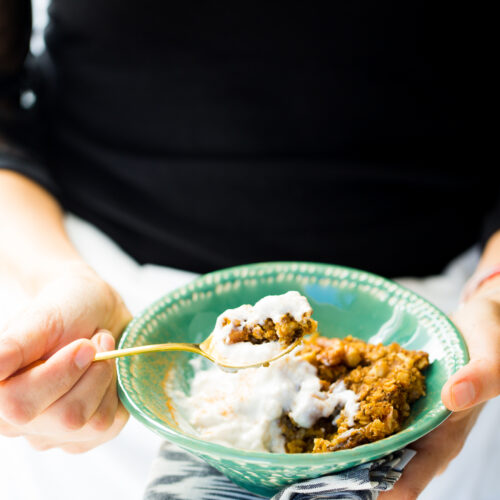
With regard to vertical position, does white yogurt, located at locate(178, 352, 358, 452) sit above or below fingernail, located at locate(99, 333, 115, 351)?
below

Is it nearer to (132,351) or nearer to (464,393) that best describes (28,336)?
(132,351)

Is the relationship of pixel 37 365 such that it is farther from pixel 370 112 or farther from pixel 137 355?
pixel 370 112

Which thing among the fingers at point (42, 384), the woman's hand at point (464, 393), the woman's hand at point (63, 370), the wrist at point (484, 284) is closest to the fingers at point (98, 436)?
the woman's hand at point (63, 370)

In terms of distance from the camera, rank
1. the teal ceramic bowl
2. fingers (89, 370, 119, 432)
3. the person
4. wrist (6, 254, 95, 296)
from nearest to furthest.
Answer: the teal ceramic bowl
fingers (89, 370, 119, 432)
wrist (6, 254, 95, 296)
the person

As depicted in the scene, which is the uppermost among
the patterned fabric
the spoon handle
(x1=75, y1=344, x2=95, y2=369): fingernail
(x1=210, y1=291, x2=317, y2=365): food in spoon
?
(x1=210, y1=291, x2=317, y2=365): food in spoon

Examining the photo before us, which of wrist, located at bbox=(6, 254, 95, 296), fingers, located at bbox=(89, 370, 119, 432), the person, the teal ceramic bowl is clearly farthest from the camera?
the person

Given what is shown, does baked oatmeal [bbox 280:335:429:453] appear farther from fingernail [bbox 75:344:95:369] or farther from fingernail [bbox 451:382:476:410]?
fingernail [bbox 75:344:95:369]

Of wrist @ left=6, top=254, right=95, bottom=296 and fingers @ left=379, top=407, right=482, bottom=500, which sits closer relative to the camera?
fingers @ left=379, top=407, right=482, bottom=500

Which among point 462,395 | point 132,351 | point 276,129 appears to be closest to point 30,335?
point 132,351

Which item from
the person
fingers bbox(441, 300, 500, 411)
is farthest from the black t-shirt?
fingers bbox(441, 300, 500, 411)
